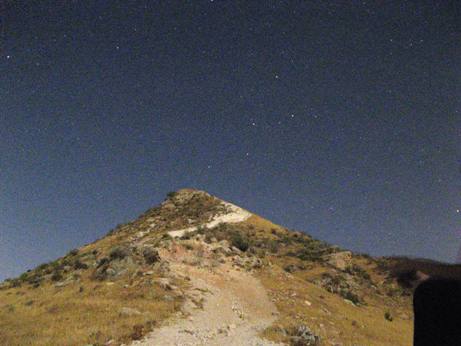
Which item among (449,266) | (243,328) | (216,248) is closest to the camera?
(449,266)

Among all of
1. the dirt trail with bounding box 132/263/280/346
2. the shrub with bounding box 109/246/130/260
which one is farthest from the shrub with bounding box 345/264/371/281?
the shrub with bounding box 109/246/130/260

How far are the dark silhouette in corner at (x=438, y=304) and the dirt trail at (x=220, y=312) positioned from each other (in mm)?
14242

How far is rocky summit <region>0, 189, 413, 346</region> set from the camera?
54.6 feet

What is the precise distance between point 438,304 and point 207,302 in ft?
70.6

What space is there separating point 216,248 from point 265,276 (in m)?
6.39

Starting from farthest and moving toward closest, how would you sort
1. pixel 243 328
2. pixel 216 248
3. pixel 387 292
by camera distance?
pixel 387 292 < pixel 216 248 < pixel 243 328

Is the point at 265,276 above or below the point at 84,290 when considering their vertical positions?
above

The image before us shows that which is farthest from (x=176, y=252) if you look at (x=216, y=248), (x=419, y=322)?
(x=419, y=322)

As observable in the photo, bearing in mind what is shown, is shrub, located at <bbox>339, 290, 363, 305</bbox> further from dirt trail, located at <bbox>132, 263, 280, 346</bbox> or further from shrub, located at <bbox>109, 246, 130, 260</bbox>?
shrub, located at <bbox>109, 246, 130, 260</bbox>

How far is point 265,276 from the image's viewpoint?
31.8m

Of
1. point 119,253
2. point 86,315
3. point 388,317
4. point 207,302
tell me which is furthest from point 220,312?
→ point 388,317

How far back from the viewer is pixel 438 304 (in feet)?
9.57

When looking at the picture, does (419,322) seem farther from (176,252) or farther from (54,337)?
(176,252)

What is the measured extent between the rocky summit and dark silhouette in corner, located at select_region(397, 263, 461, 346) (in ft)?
15.9
